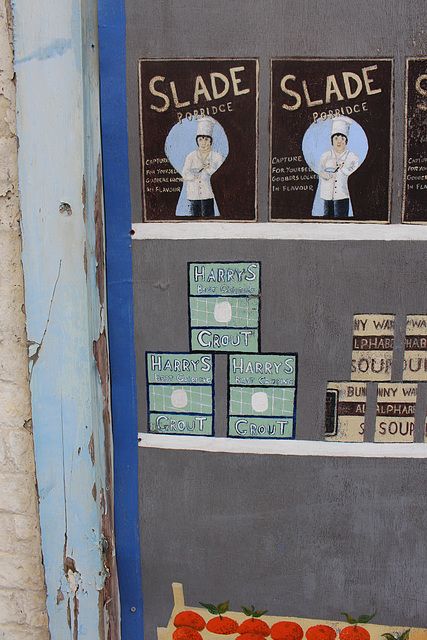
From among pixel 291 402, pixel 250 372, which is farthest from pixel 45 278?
pixel 291 402

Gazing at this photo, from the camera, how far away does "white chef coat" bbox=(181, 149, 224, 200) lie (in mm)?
1028

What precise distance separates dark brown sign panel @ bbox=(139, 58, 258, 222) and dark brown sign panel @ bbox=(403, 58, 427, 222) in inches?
14.4

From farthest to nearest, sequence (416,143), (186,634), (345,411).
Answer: (186,634), (345,411), (416,143)

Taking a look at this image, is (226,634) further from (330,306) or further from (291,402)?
(330,306)

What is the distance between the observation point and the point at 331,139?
1.00 m

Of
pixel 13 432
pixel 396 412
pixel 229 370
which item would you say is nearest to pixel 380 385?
pixel 396 412

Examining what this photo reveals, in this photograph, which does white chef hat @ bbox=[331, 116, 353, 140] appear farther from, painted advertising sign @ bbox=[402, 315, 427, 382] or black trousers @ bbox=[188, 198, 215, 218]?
painted advertising sign @ bbox=[402, 315, 427, 382]

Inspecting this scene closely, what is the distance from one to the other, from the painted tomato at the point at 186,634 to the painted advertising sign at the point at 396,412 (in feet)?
2.53

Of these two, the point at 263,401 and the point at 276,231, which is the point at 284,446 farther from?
the point at 276,231

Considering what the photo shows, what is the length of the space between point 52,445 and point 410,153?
1.17 m

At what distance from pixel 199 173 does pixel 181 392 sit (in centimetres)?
57

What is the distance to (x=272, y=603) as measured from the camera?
3.85 feet

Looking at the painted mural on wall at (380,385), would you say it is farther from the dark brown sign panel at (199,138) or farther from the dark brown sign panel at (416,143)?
the dark brown sign panel at (199,138)

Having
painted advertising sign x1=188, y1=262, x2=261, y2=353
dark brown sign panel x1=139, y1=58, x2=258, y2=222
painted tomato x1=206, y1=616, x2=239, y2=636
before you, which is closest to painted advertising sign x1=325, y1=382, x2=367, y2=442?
painted advertising sign x1=188, y1=262, x2=261, y2=353
